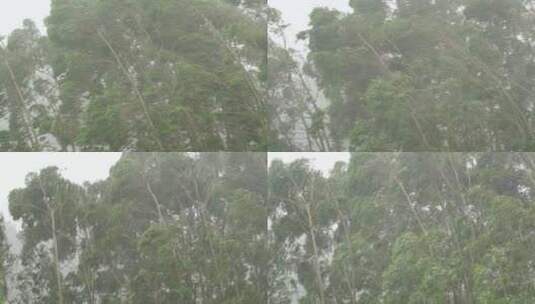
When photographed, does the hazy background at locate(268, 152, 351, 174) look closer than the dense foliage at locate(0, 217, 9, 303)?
No

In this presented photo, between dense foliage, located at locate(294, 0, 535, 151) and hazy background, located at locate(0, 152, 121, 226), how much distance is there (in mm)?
1307

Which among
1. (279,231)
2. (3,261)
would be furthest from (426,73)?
(3,261)

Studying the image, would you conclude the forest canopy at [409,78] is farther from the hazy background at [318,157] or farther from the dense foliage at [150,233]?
the dense foliage at [150,233]

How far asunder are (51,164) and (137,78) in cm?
68

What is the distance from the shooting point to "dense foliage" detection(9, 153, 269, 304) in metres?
3.78

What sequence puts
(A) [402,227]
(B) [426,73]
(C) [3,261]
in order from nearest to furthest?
1. (C) [3,261]
2. (A) [402,227]
3. (B) [426,73]

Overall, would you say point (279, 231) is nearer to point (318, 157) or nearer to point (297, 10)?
point (318, 157)

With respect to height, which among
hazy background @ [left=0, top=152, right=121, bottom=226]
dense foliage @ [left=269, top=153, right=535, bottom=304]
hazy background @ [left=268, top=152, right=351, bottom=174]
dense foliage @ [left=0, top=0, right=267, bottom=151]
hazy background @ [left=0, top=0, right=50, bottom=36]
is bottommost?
dense foliage @ [left=269, top=153, right=535, bottom=304]

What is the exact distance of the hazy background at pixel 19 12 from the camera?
3.84m

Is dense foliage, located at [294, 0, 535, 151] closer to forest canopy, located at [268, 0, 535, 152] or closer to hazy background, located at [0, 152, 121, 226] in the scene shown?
forest canopy, located at [268, 0, 535, 152]

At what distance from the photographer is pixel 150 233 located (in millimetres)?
3832

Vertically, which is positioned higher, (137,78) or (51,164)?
(137,78)

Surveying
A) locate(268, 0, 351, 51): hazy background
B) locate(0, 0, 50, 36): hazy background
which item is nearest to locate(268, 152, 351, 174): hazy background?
locate(268, 0, 351, 51): hazy background

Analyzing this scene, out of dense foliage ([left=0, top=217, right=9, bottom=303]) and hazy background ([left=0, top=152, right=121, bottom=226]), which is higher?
hazy background ([left=0, top=152, right=121, bottom=226])
